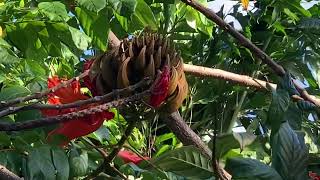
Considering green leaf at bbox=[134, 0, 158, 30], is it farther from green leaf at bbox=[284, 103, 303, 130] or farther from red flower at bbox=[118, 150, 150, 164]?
green leaf at bbox=[284, 103, 303, 130]

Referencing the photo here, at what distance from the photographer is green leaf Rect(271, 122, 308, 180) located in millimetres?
675

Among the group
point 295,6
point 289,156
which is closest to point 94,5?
point 289,156

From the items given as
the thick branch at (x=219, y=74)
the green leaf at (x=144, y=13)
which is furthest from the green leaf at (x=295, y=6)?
the green leaf at (x=144, y=13)

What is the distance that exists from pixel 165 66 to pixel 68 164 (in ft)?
0.64

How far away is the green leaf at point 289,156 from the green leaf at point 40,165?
32 centimetres

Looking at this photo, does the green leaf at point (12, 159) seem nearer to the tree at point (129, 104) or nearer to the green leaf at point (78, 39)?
the tree at point (129, 104)

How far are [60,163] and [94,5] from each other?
30 cm

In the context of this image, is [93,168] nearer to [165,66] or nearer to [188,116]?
[165,66]

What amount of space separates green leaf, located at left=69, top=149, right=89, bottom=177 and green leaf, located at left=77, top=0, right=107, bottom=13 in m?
0.24

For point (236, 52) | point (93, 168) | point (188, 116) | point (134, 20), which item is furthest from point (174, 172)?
point (188, 116)

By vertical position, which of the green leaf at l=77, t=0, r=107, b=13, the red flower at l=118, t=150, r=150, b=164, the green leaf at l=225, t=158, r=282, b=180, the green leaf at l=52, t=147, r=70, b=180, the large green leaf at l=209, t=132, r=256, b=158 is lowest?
the red flower at l=118, t=150, r=150, b=164

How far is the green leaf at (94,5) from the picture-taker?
3.51 feet

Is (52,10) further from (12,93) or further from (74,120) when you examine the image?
(74,120)

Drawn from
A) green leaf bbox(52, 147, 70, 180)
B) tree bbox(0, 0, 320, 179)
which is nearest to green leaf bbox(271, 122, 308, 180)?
tree bbox(0, 0, 320, 179)
